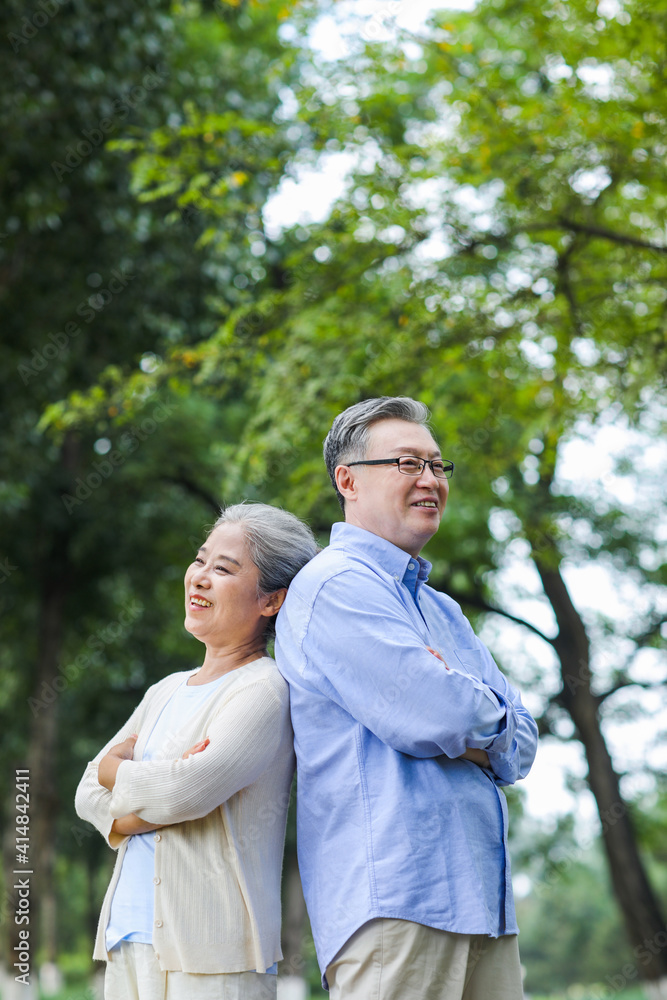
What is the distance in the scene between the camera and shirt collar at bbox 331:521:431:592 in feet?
8.18

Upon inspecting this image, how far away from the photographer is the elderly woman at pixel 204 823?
7.27 ft

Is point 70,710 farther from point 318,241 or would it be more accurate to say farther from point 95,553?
point 318,241

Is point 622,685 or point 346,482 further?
point 622,685

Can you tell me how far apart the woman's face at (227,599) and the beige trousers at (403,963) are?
0.85 m

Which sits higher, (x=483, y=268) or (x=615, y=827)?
(x=483, y=268)

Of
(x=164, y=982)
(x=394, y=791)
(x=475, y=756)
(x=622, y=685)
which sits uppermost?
(x=622, y=685)

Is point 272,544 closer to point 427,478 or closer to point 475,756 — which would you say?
point 427,478

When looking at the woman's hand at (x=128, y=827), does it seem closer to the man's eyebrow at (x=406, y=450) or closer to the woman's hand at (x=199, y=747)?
the woman's hand at (x=199, y=747)

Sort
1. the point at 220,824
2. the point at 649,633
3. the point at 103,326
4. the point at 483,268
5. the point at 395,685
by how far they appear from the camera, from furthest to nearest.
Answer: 1. the point at 649,633
2. the point at 103,326
3. the point at 483,268
4. the point at 220,824
5. the point at 395,685

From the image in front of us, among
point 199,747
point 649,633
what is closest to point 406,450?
point 199,747

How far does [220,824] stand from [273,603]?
0.59 m

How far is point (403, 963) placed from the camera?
2016mm

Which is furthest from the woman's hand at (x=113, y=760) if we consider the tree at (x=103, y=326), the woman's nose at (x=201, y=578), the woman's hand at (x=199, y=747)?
the tree at (x=103, y=326)

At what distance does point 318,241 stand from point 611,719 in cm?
830
